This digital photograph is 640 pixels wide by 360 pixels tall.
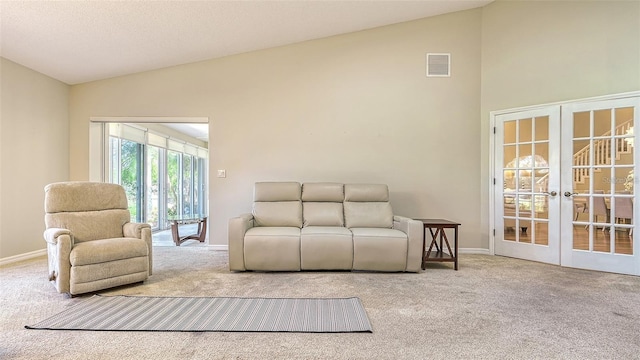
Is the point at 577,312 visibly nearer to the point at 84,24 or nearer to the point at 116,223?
the point at 116,223

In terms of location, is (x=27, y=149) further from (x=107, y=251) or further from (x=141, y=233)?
(x=107, y=251)

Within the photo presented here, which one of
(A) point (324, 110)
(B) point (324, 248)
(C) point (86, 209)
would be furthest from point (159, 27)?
(B) point (324, 248)

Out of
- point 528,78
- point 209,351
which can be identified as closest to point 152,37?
point 209,351

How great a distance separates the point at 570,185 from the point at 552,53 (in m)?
1.66

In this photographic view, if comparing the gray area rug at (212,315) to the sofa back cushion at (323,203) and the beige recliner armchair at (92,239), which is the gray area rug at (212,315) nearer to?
the beige recliner armchair at (92,239)

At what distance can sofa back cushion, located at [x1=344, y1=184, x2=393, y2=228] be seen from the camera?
12.7 ft

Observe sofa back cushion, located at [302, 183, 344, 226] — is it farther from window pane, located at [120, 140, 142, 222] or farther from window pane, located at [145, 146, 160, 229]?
window pane, located at [145, 146, 160, 229]

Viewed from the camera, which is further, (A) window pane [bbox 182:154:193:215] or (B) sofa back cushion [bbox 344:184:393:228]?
(A) window pane [bbox 182:154:193:215]

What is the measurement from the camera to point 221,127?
4.54 metres

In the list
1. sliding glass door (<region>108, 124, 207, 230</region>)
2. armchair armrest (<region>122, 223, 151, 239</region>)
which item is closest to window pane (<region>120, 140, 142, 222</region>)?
sliding glass door (<region>108, 124, 207, 230</region>)

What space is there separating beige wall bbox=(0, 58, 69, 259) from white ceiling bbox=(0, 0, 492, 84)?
0.24m

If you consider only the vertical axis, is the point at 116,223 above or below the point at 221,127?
below

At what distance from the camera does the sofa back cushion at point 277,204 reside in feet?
12.7

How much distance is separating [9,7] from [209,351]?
3.46m
